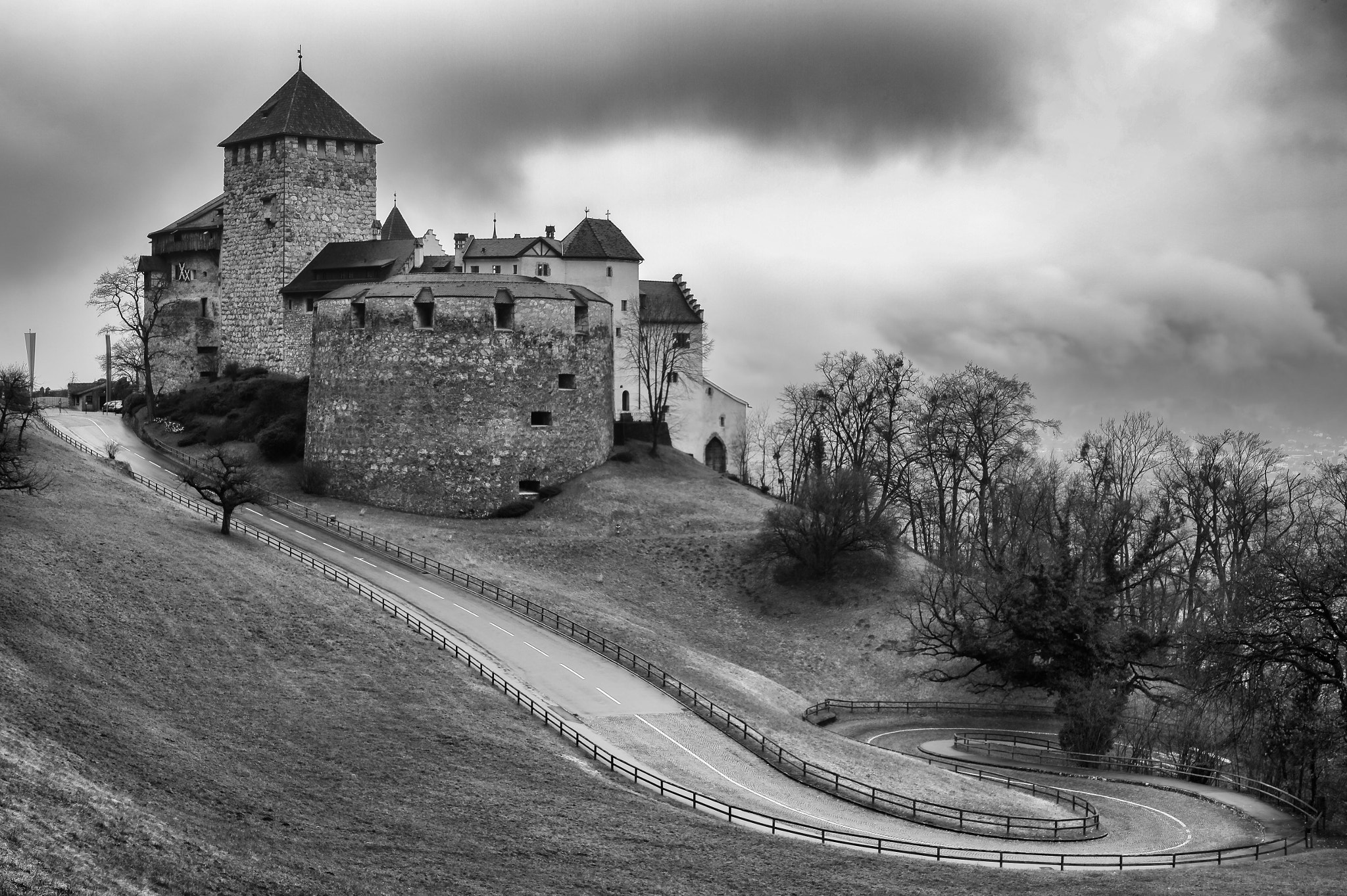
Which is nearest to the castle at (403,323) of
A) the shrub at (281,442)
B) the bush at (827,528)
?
the shrub at (281,442)

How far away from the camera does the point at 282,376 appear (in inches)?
2889

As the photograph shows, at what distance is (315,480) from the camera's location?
64.2 meters

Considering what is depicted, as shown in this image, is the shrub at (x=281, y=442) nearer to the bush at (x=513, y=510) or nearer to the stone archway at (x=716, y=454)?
the bush at (x=513, y=510)

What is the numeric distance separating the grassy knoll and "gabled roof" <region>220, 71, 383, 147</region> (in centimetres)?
3643

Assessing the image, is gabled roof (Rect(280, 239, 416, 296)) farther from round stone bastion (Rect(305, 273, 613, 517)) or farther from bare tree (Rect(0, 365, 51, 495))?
bare tree (Rect(0, 365, 51, 495))

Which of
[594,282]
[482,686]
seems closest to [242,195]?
[594,282]

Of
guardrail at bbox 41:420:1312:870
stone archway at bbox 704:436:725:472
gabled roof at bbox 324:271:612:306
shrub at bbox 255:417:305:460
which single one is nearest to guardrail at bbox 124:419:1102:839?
guardrail at bbox 41:420:1312:870

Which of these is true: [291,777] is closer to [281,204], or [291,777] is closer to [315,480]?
[315,480]

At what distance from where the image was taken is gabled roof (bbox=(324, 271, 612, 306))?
6444cm

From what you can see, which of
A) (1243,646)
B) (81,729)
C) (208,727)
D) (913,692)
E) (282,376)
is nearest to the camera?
(81,729)

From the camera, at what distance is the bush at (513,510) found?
63.0 meters

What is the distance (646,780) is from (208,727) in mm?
9951

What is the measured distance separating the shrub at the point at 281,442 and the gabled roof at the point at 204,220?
16918 millimetres

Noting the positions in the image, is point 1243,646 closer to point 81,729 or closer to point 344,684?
point 344,684
